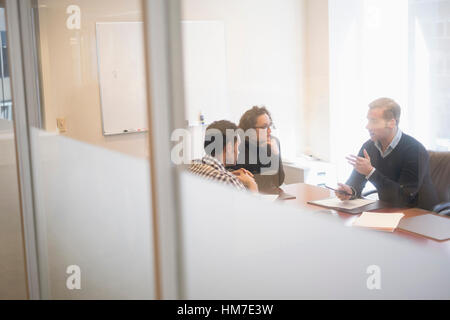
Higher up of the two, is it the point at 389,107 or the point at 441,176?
the point at 389,107

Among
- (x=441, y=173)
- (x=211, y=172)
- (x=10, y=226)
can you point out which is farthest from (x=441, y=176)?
(x=10, y=226)

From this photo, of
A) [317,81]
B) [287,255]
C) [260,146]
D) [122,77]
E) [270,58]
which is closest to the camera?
[287,255]

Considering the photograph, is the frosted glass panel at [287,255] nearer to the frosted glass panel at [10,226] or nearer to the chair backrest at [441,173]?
the chair backrest at [441,173]

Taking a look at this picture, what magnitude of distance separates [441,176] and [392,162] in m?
0.20

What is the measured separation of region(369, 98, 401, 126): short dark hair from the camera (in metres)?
1.88

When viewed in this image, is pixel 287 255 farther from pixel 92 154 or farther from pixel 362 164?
pixel 362 164

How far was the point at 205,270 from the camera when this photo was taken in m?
0.83

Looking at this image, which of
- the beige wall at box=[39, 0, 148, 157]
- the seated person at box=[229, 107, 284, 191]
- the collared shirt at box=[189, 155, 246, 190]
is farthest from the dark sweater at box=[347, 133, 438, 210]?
the beige wall at box=[39, 0, 148, 157]

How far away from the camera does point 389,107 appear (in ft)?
6.42

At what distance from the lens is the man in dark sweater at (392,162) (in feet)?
5.93

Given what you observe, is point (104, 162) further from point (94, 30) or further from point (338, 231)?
point (338, 231)

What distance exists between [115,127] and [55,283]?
0.73 meters

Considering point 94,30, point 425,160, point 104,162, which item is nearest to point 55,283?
point 104,162

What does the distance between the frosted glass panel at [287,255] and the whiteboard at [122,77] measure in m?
0.26
